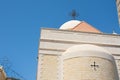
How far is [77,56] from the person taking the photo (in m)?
13.8

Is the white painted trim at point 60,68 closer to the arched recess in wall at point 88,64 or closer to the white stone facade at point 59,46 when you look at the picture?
the white stone facade at point 59,46

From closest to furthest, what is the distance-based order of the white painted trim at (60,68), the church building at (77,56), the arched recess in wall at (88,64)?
the arched recess in wall at (88,64) → the church building at (77,56) → the white painted trim at (60,68)

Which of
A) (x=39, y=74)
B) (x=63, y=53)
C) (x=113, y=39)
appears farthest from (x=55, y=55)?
(x=113, y=39)

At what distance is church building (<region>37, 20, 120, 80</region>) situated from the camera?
13.4 m

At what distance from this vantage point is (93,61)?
13.6 meters

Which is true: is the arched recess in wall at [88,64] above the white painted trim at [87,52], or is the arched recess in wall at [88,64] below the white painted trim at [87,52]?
below

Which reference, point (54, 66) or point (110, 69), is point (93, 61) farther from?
point (54, 66)

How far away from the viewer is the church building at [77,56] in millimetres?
13398

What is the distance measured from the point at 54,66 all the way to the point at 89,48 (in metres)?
2.49

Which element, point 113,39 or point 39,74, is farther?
point 113,39

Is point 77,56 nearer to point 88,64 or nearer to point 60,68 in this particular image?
point 88,64

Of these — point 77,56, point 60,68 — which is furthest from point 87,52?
point 60,68

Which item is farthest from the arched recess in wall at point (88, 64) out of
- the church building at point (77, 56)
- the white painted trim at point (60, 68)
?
the white painted trim at point (60, 68)

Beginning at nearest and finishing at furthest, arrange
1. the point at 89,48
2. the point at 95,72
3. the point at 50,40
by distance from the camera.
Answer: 1. the point at 95,72
2. the point at 89,48
3. the point at 50,40
